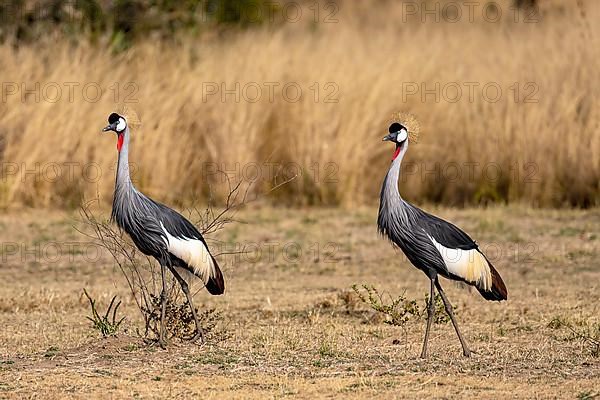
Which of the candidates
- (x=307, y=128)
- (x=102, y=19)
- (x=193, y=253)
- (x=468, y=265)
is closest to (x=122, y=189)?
(x=193, y=253)

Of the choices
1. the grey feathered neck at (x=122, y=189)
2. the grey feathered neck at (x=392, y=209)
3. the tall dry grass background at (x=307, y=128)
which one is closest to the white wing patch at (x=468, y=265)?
the grey feathered neck at (x=392, y=209)

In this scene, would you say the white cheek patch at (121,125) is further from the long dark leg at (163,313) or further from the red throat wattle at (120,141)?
the long dark leg at (163,313)

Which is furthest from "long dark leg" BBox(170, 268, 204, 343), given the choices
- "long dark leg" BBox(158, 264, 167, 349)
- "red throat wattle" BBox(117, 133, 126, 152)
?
"red throat wattle" BBox(117, 133, 126, 152)

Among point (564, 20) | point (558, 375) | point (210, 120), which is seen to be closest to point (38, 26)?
point (210, 120)

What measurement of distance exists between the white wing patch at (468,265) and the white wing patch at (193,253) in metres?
1.36

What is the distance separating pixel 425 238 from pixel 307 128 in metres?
6.84

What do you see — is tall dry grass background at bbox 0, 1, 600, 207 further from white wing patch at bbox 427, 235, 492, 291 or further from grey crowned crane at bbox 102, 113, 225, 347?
white wing patch at bbox 427, 235, 492, 291

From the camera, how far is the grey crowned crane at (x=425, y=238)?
7.05 meters

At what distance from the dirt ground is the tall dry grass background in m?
0.58

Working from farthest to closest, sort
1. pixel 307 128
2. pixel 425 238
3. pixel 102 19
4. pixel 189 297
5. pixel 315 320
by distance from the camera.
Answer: pixel 102 19 → pixel 307 128 → pixel 315 320 → pixel 189 297 → pixel 425 238

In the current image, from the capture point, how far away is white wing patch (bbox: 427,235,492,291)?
710 centimetres

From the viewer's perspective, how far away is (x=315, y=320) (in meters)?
8.66

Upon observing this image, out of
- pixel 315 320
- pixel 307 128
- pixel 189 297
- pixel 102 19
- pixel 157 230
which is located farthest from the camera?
pixel 102 19

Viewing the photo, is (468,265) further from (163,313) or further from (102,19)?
(102,19)
